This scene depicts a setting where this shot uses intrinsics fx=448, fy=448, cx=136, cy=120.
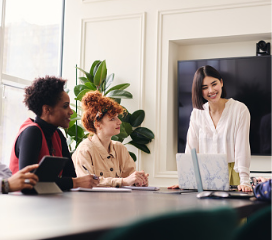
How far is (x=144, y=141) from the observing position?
4.97 m

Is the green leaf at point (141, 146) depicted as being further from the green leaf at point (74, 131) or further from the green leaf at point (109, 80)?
the green leaf at point (109, 80)

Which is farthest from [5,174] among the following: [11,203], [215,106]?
[215,106]

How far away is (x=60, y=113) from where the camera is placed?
2.38m

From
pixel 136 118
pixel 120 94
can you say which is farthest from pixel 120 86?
pixel 136 118

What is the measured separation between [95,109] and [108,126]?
0.18 meters

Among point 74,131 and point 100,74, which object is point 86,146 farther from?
point 100,74

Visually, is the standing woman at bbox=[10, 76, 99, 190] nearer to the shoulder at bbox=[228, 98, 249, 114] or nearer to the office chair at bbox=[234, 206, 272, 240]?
the shoulder at bbox=[228, 98, 249, 114]

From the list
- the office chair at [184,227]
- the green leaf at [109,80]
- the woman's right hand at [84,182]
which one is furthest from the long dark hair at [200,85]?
the office chair at [184,227]

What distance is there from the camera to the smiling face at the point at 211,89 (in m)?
3.06

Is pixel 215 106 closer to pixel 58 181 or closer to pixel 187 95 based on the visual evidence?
pixel 58 181

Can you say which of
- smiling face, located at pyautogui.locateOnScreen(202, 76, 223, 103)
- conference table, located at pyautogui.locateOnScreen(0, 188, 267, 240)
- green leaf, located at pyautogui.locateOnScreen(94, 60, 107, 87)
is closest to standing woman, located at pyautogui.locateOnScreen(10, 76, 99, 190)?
conference table, located at pyautogui.locateOnScreen(0, 188, 267, 240)

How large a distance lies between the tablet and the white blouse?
1277 mm

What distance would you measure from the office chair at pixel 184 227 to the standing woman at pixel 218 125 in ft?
7.27

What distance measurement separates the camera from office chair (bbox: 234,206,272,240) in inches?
26.9
